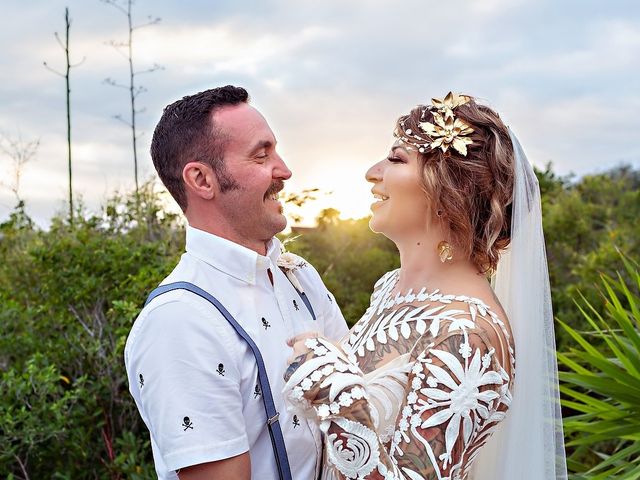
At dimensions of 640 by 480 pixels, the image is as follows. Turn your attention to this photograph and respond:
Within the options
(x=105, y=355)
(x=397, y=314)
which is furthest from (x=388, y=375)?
(x=105, y=355)

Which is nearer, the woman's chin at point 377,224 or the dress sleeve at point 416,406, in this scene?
the dress sleeve at point 416,406

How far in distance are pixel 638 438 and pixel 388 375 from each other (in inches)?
100

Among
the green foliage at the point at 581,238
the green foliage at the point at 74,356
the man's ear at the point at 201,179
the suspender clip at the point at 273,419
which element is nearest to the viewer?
the suspender clip at the point at 273,419

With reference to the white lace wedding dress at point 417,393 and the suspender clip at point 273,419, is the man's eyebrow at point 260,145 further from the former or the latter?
the suspender clip at point 273,419

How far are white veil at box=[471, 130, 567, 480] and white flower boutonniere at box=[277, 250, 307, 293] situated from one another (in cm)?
78

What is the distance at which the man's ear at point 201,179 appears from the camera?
9.13ft

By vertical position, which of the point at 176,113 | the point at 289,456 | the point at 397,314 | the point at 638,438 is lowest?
the point at 638,438

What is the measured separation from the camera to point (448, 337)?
2.42 meters

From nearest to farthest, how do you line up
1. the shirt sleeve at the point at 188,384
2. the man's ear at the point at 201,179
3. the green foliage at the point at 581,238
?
the shirt sleeve at the point at 188,384 < the man's ear at the point at 201,179 < the green foliage at the point at 581,238

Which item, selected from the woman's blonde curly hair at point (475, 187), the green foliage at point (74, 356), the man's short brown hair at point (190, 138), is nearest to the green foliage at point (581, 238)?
the green foliage at point (74, 356)

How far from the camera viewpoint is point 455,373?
7.73 ft

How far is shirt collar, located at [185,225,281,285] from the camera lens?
2787 mm

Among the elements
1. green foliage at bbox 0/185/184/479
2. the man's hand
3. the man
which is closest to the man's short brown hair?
the man

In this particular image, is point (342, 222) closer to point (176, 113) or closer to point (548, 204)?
point (548, 204)
